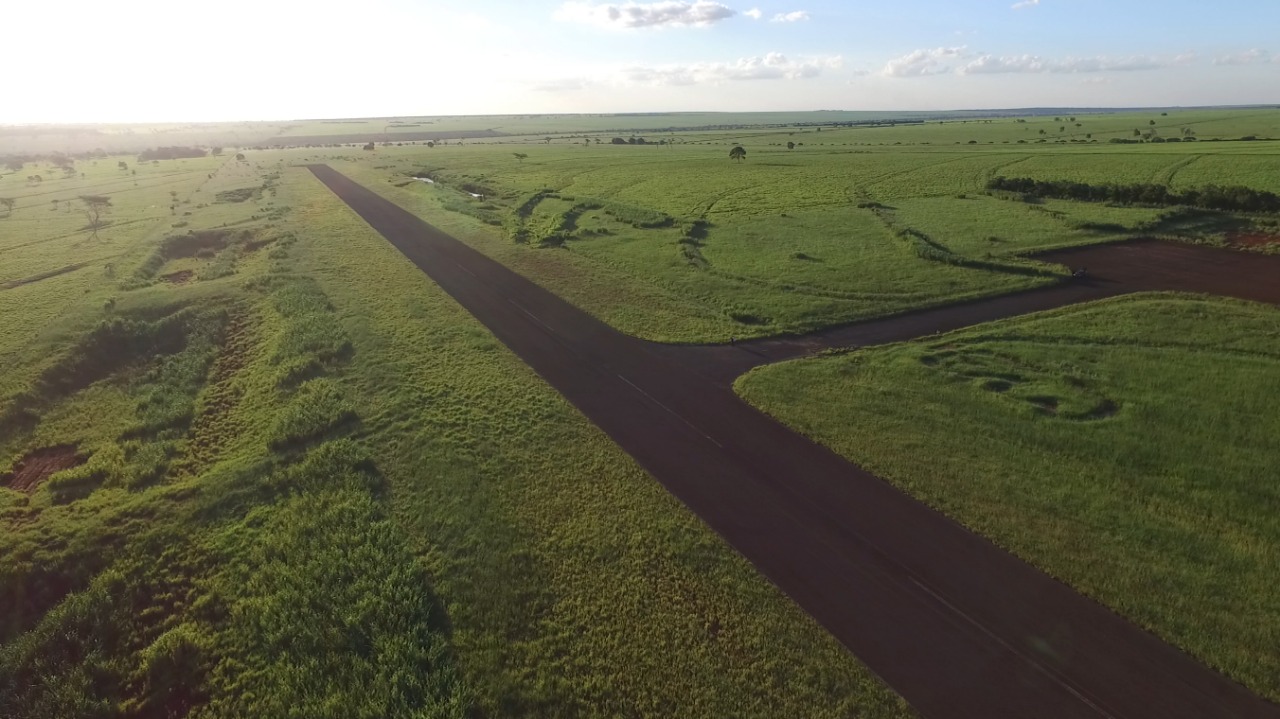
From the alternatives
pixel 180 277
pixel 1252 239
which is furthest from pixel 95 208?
pixel 1252 239

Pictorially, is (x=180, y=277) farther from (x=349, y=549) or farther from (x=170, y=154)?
(x=170, y=154)

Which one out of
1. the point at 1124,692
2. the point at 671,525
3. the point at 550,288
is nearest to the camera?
the point at 1124,692

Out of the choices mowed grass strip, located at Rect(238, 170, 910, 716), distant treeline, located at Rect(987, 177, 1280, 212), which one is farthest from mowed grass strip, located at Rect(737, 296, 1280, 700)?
distant treeline, located at Rect(987, 177, 1280, 212)

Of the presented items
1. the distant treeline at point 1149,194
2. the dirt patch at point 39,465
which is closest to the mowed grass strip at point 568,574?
the dirt patch at point 39,465

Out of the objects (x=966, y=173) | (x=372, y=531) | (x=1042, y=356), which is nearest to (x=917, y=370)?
(x=1042, y=356)

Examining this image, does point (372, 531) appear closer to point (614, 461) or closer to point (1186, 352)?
point (614, 461)

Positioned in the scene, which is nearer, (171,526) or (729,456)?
(171,526)

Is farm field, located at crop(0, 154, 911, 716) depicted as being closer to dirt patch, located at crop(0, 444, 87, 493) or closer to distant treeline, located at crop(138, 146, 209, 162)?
dirt patch, located at crop(0, 444, 87, 493)
